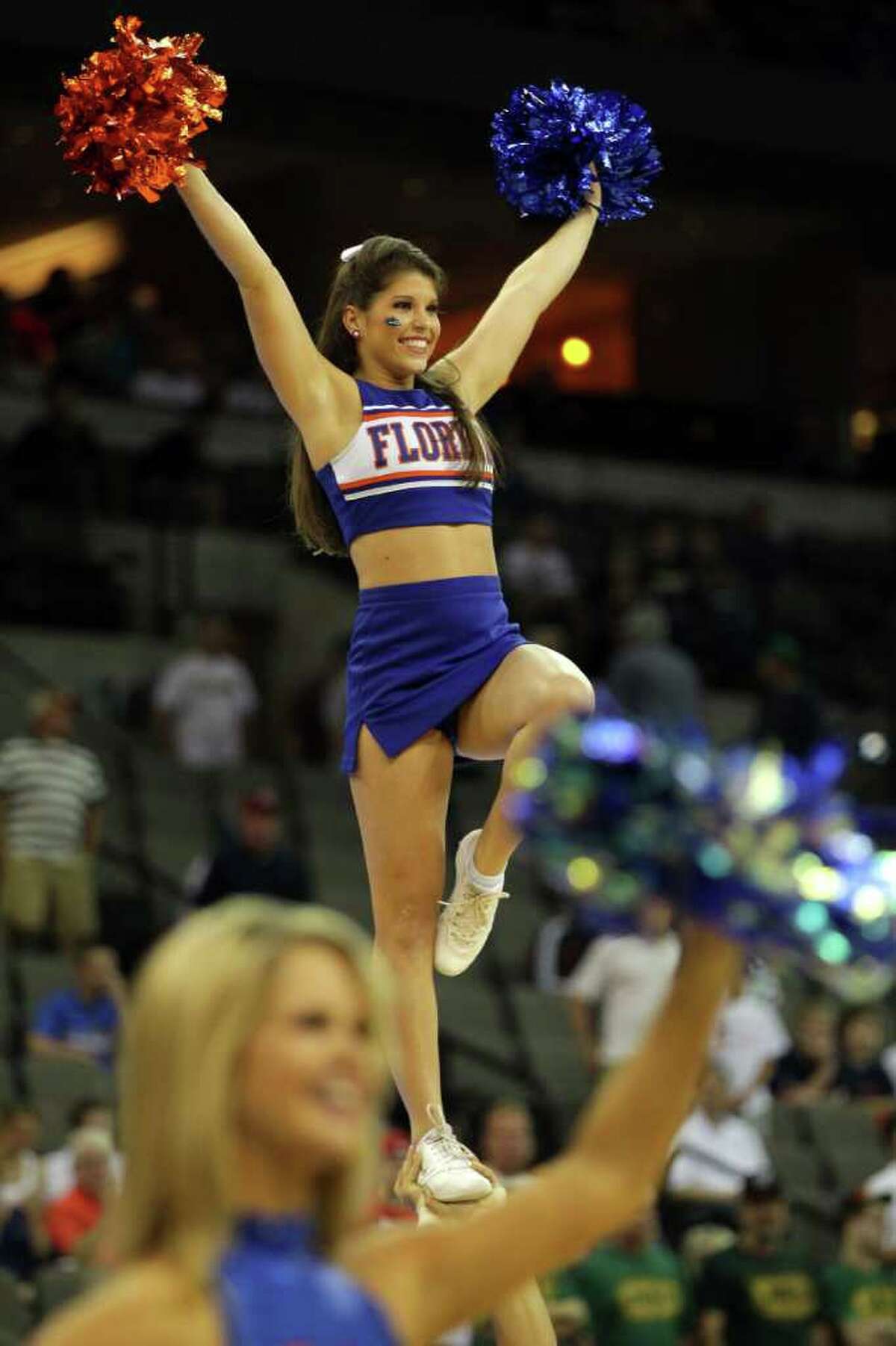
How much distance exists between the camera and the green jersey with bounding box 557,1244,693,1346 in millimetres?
8250

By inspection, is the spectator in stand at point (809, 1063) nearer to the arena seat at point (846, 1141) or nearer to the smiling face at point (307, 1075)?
the arena seat at point (846, 1141)

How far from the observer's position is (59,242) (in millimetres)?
20688

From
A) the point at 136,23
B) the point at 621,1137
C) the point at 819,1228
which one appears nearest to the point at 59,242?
the point at 819,1228

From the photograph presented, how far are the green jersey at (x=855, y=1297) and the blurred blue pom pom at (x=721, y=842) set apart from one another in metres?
6.53

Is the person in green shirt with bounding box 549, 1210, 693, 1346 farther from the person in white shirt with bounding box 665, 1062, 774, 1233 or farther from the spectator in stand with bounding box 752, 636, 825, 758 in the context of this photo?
the spectator in stand with bounding box 752, 636, 825, 758

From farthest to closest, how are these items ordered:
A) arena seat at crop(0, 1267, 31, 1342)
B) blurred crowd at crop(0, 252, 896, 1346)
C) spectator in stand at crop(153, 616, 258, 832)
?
spectator in stand at crop(153, 616, 258, 832) → blurred crowd at crop(0, 252, 896, 1346) → arena seat at crop(0, 1267, 31, 1342)

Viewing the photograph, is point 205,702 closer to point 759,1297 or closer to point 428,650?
point 759,1297

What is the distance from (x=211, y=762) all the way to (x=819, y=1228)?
4.11 meters

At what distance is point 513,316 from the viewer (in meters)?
5.36

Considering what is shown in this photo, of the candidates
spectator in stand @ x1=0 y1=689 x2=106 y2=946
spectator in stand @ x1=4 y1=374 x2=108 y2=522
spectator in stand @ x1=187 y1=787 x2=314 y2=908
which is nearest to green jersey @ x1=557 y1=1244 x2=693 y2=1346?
spectator in stand @ x1=187 y1=787 x2=314 y2=908

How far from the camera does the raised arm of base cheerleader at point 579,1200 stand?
251cm

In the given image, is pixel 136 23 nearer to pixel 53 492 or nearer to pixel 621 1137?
pixel 621 1137

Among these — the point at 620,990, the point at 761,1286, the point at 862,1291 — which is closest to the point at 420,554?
the point at 761,1286

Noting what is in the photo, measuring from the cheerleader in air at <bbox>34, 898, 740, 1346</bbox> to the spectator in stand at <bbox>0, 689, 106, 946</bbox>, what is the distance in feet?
25.5
